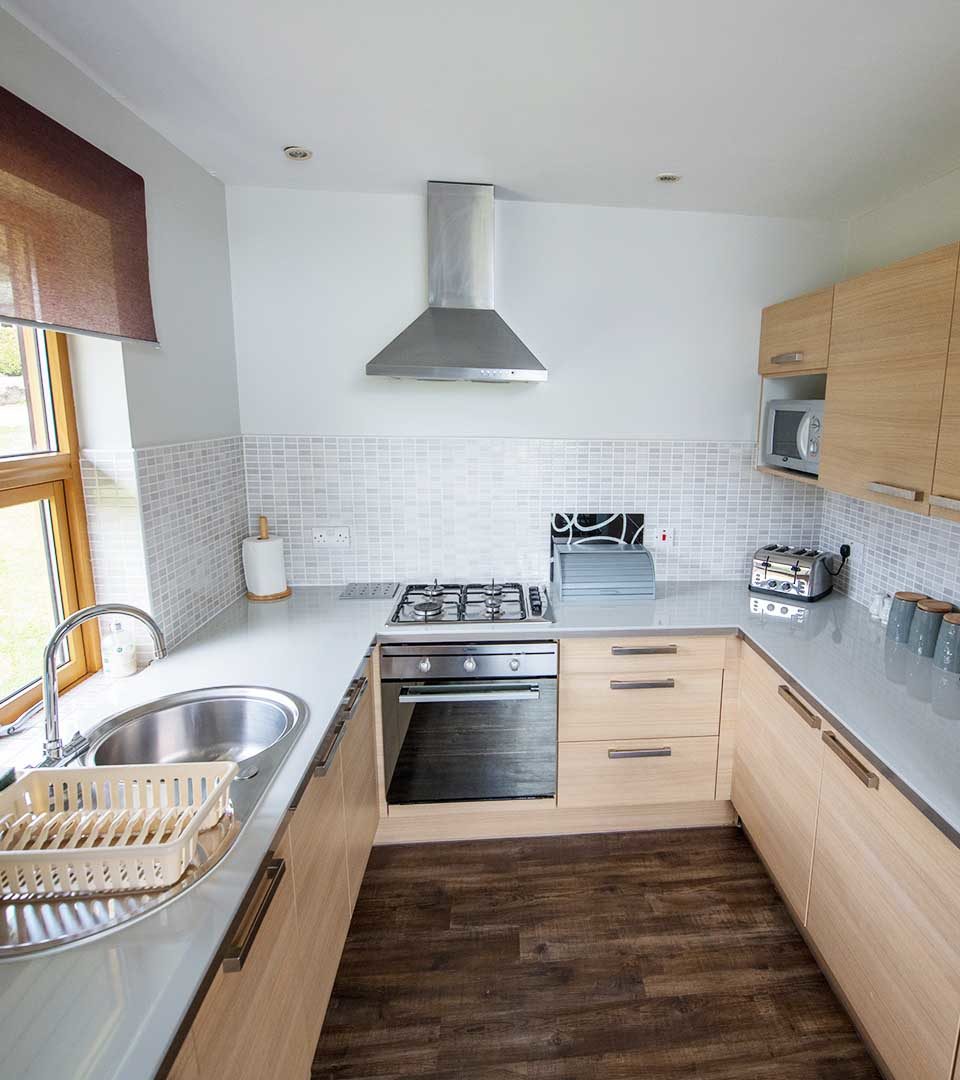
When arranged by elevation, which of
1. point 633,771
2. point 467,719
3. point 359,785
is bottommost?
point 633,771

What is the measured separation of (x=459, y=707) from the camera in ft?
6.99

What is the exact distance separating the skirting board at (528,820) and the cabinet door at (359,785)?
0.16m

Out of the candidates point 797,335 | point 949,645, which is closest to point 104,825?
point 949,645

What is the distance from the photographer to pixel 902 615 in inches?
78.2

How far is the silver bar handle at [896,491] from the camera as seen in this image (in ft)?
5.42

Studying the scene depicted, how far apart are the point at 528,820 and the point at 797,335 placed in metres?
2.10

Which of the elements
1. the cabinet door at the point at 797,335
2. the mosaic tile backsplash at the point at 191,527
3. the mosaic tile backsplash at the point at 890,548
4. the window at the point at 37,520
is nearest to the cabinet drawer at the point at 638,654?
the mosaic tile backsplash at the point at 890,548

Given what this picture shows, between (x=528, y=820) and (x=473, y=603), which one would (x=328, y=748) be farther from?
(x=528, y=820)

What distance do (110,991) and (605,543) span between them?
87.8 inches

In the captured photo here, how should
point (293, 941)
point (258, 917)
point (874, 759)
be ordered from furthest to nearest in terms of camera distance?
point (874, 759)
point (293, 941)
point (258, 917)

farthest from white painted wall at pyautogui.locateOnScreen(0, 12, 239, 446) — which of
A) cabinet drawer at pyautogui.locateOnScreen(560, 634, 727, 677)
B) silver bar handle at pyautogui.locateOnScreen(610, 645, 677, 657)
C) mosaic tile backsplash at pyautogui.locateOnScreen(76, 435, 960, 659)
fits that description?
silver bar handle at pyautogui.locateOnScreen(610, 645, 677, 657)

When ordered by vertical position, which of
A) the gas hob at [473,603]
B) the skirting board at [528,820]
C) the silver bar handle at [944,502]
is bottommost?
the skirting board at [528,820]

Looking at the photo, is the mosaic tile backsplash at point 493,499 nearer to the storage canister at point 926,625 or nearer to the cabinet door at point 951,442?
the storage canister at point 926,625

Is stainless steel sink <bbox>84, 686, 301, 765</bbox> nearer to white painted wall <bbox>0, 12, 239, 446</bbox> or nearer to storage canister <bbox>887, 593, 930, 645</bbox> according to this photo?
white painted wall <bbox>0, 12, 239, 446</bbox>
